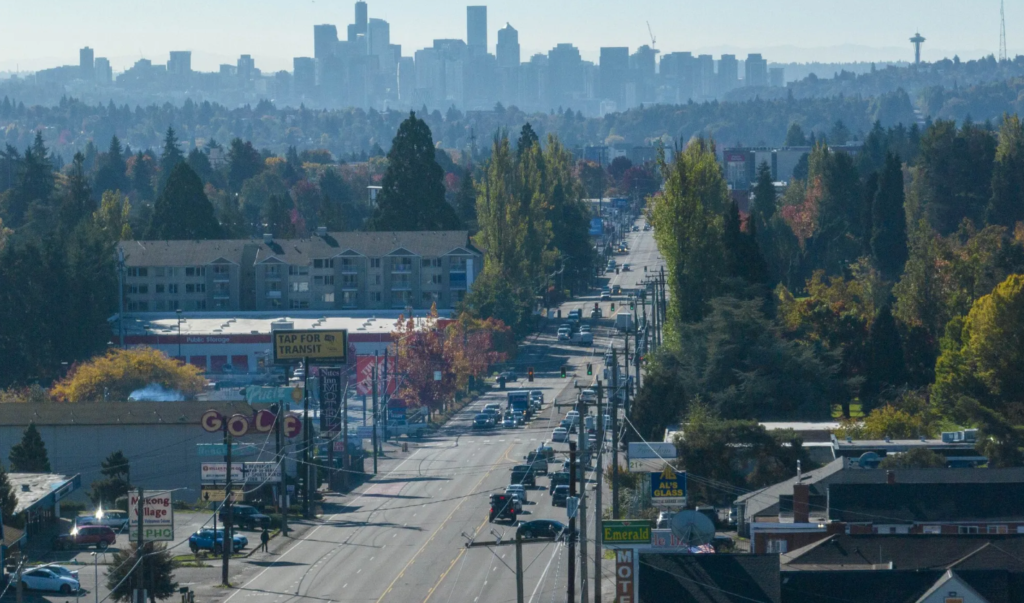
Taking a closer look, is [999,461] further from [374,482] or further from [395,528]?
[374,482]

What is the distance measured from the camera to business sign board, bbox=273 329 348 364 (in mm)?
60688

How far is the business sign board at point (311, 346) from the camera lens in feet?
199

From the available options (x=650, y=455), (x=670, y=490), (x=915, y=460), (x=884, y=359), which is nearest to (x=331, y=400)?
(x=650, y=455)

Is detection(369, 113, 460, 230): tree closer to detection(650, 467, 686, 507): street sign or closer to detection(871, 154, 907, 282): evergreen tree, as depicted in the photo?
detection(871, 154, 907, 282): evergreen tree

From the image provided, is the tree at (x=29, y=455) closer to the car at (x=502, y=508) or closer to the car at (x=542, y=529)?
the car at (x=502, y=508)

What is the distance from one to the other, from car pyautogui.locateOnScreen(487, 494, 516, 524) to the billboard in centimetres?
1166

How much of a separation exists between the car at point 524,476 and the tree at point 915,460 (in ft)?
42.2

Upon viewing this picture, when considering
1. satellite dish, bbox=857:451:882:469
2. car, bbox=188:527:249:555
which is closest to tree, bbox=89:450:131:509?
car, bbox=188:527:249:555

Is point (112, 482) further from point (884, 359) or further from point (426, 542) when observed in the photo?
point (884, 359)

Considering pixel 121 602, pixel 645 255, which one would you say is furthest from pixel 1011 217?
pixel 121 602

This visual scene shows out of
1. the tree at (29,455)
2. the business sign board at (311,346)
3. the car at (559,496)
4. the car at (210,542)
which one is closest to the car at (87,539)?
the car at (210,542)

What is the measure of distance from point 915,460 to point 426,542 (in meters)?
14.6

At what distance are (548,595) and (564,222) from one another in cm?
7972

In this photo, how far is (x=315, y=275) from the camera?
10719 cm
